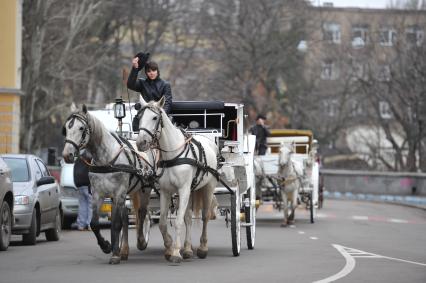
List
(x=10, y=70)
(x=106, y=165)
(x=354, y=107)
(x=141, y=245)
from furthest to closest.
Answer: (x=354, y=107) → (x=10, y=70) → (x=141, y=245) → (x=106, y=165)

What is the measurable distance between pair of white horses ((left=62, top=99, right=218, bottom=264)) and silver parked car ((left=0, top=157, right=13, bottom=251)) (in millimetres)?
2603

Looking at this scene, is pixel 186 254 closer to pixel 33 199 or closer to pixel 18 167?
pixel 33 199

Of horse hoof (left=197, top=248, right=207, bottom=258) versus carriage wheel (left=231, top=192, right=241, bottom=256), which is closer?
horse hoof (left=197, top=248, right=207, bottom=258)

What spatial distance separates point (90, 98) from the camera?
6134 cm

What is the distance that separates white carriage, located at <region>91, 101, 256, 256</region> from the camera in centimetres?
1911

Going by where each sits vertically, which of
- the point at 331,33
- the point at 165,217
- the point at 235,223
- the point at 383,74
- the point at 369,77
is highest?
the point at 331,33

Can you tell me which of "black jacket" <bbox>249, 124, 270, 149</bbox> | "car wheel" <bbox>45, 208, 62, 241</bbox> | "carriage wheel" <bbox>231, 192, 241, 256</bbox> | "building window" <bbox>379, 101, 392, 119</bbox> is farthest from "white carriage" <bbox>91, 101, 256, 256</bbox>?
"building window" <bbox>379, 101, 392, 119</bbox>

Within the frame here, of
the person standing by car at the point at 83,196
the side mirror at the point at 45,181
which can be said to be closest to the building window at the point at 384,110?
the person standing by car at the point at 83,196

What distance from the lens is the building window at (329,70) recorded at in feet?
239

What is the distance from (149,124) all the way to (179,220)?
1.45 meters

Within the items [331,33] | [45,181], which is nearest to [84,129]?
[45,181]

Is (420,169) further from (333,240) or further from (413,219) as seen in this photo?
(333,240)

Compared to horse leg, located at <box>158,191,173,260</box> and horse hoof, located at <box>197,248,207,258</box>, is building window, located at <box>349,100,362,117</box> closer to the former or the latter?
horse hoof, located at <box>197,248,207,258</box>

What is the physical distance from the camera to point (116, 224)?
56.6ft
